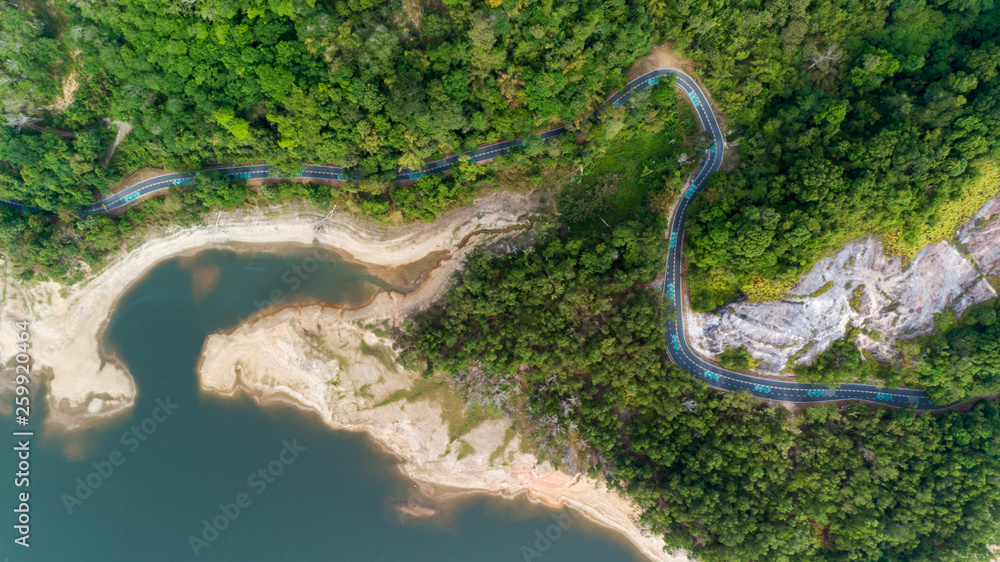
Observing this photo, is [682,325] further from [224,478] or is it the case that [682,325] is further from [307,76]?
[224,478]

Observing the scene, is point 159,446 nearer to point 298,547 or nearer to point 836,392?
point 298,547

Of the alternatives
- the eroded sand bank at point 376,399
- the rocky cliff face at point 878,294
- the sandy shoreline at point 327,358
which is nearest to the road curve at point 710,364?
the rocky cliff face at point 878,294

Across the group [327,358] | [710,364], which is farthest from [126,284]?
[710,364]

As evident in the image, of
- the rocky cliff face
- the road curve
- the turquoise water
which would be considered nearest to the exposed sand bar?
the turquoise water

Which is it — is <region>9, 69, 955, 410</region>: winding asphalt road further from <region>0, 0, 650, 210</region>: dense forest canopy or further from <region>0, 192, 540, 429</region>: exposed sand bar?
<region>0, 192, 540, 429</region>: exposed sand bar

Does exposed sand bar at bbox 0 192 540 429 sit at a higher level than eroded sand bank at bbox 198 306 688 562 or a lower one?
higher

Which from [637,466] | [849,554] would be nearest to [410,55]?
[637,466]
